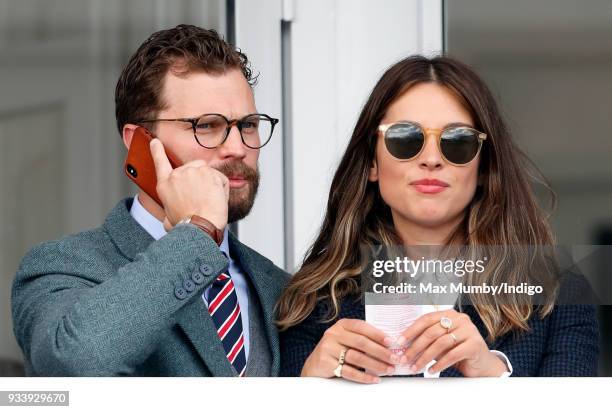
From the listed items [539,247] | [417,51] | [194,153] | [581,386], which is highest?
[417,51]

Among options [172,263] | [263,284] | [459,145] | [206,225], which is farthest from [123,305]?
[459,145]

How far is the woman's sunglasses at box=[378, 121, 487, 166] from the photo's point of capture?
2582mm

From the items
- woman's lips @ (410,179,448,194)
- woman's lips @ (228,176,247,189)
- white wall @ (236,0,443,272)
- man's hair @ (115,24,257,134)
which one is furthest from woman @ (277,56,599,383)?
Result: white wall @ (236,0,443,272)

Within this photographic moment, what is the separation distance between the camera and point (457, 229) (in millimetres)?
2641

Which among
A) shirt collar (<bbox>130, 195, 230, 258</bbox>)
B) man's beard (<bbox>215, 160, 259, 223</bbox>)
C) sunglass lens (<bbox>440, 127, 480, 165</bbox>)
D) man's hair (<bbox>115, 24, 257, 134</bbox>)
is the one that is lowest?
shirt collar (<bbox>130, 195, 230, 258</bbox>)

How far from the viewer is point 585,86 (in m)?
3.32

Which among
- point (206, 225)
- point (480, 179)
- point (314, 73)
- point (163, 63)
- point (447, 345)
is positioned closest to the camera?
point (447, 345)

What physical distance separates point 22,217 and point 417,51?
4.07 ft

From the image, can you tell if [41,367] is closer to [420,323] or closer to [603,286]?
[420,323]

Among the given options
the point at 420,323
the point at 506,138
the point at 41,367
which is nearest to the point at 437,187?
the point at 506,138

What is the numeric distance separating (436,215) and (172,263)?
0.60 meters

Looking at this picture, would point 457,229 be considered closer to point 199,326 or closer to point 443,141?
point 443,141

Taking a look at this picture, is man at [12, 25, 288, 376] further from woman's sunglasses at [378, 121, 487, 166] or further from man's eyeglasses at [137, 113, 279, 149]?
woman's sunglasses at [378, 121, 487, 166]

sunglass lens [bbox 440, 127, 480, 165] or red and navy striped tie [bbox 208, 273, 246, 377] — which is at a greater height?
sunglass lens [bbox 440, 127, 480, 165]
